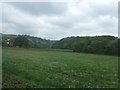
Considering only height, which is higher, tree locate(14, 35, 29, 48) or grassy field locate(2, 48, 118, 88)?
tree locate(14, 35, 29, 48)

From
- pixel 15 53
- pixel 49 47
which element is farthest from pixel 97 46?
pixel 15 53

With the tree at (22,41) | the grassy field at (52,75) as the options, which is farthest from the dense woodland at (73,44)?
the grassy field at (52,75)

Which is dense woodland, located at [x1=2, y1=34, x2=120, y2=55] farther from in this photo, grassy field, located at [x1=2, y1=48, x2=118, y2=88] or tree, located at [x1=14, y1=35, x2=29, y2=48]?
grassy field, located at [x1=2, y1=48, x2=118, y2=88]

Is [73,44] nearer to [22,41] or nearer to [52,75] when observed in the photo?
[22,41]

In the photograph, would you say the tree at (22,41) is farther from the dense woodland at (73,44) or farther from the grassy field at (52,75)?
the grassy field at (52,75)

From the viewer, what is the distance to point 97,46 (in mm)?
59250

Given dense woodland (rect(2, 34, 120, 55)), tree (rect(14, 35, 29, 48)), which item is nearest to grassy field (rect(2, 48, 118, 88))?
dense woodland (rect(2, 34, 120, 55))

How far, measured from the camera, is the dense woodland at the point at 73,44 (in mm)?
23406

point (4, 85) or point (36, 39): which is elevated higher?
point (36, 39)

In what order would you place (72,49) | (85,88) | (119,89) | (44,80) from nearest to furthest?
(85,88), (119,89), (44,80), (72,49)

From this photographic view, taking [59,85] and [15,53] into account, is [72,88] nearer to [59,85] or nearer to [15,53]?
[59,85]

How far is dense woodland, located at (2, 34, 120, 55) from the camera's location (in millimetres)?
23406

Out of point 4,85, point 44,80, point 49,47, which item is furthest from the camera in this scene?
point 49,47

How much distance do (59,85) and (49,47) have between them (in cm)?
1972
